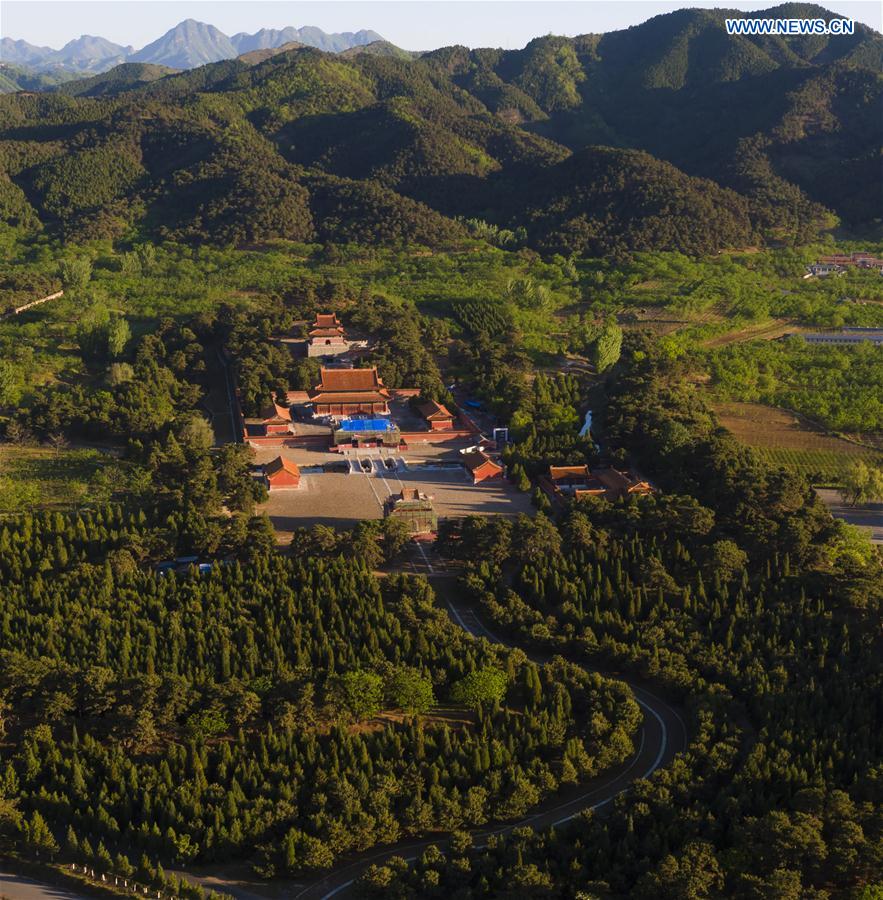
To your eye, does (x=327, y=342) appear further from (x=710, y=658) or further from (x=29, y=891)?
(x=29, y=891)

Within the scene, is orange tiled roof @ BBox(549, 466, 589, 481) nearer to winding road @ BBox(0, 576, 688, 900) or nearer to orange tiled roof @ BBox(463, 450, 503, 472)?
orange tiled roof @ BBox(463, 450, 503, 472)

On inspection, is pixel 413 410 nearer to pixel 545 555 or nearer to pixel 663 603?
pixel 545 555

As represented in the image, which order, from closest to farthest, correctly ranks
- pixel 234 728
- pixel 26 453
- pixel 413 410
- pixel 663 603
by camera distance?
pixel 234 728 → pixel 663 603 → pixel 26 453 → pixel 413 410

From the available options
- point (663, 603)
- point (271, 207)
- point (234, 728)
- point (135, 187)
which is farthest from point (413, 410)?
point (135, 187)

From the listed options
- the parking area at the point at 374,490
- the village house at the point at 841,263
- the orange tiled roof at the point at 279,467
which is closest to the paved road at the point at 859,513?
the parking area at the point at 374,490

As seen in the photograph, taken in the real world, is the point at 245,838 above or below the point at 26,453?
below

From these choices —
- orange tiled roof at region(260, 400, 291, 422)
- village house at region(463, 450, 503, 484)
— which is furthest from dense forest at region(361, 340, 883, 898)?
orange tiled roof at region(260, 400, 291, 422)

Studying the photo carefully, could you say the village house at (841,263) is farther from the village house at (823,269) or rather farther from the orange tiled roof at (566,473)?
the orange tiled roof at (566,473)
